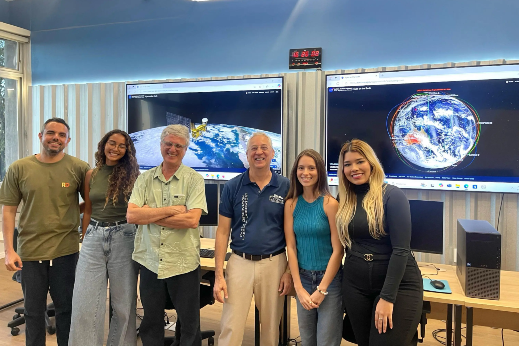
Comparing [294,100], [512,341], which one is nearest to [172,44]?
[294,100]

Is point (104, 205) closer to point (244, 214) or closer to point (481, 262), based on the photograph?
point (244, 214)

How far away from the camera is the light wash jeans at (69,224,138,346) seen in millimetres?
2176

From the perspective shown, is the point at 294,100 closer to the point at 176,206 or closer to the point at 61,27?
the point at 176,206

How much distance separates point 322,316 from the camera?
191 cm

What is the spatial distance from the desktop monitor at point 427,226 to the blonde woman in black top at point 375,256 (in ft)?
2.76

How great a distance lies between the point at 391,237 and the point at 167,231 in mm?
1180

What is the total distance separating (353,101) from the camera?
3221 millimetres

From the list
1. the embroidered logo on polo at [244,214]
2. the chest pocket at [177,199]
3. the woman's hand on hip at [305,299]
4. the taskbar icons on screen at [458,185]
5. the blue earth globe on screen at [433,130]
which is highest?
the blue earth globe on screen at [433,130]

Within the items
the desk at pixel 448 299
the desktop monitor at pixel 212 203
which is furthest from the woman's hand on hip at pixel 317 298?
the desktop monitor at pixel 212 203

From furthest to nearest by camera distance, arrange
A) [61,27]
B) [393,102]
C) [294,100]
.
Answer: [61,27] < [294,100] < [393,102]

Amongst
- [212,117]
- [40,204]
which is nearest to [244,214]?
[40,204]

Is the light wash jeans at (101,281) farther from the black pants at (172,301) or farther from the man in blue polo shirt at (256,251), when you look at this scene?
the man in blue polo shirt at (256,251)

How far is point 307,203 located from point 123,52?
329 cm

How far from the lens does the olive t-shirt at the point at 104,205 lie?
2.20m
